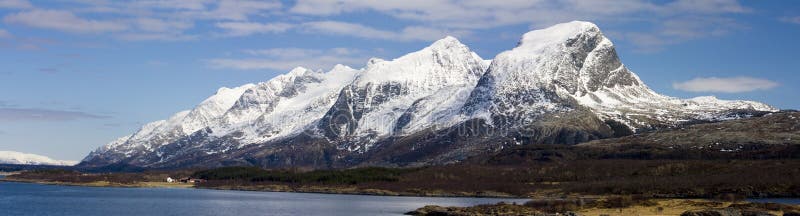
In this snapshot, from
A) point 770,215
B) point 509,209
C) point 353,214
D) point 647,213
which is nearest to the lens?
point 770,215

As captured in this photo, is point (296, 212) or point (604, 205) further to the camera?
point (296, 212)

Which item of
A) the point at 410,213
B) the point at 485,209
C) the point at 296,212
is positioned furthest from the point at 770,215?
the point at 296,212

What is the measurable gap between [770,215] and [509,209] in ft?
158

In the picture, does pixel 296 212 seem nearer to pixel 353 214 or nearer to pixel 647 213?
pixel 353 214

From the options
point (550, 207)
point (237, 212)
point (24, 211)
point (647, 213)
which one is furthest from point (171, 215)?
point (647, 213)

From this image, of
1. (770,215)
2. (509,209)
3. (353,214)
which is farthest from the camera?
(353,214)

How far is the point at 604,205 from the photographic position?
183125mm

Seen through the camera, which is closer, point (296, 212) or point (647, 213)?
point (647, 213)

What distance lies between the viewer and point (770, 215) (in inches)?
5763

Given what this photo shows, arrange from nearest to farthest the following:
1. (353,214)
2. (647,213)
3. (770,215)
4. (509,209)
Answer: (770,215) < (647,213) < (509,209) < (353,214)

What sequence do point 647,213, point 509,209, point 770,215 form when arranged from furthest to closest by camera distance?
→ 1. point 509,209
2. point 647,213
3. point 770,215

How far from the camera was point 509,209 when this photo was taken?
180 meters

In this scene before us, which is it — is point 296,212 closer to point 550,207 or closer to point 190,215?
point 190,215

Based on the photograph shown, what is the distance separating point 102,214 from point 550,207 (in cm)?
8302
